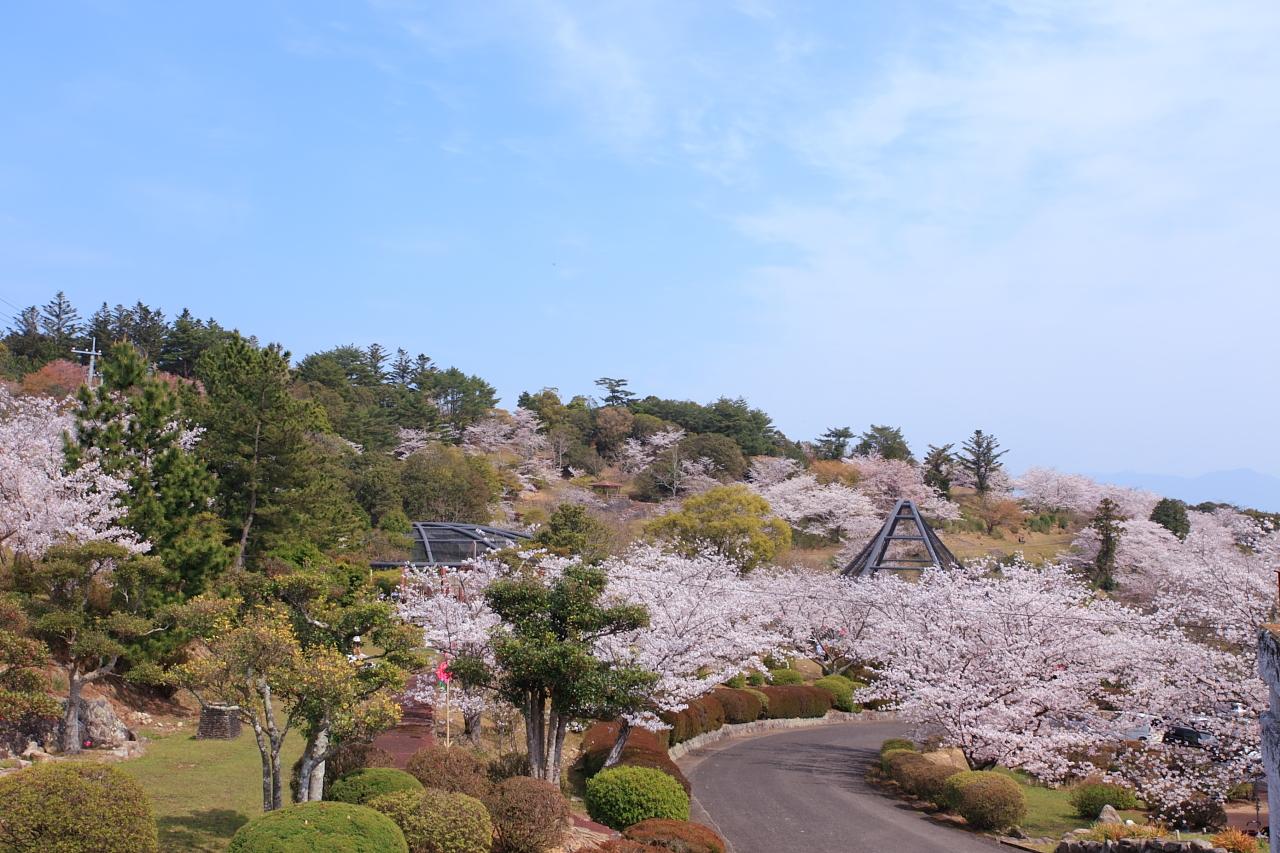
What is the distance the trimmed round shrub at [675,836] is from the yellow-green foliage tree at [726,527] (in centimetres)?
3075

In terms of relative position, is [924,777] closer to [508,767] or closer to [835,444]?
[508,767]

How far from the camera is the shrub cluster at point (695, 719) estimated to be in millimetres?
26297

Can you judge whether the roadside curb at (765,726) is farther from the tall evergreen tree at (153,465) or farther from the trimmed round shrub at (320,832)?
the trimmed round shrub at (320,832)

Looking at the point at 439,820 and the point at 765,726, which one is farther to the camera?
the point at 765,726

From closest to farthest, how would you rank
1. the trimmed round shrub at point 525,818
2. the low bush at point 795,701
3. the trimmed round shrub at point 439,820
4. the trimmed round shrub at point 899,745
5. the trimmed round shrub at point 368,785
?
→ the trimmed round shrub at point 439,820, the trimmed round shrub at point 368,785, the trimmed round shrub at point 525,818, the trimmed round shrub at point 899,745, the low bush at point 795,701

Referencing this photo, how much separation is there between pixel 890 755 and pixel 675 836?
12.2m

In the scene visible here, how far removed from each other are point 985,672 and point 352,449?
41643 millimetres

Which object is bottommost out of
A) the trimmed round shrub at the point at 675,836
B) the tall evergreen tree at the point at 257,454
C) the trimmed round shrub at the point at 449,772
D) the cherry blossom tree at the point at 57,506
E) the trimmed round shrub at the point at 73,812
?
the trimmed round shrub at the point at 675,836

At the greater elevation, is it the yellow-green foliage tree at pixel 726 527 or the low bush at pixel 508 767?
the yellow-green foliage tree at pixel 726 527

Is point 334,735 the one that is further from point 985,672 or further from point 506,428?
point 506,428

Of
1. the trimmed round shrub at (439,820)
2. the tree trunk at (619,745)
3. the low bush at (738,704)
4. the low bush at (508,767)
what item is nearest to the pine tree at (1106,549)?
the low bush at (738,704)

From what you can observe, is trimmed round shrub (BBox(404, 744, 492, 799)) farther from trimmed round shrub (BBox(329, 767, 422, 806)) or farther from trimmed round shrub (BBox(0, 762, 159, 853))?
trimmed round shrub (BBox(0, 762, 159, 853))

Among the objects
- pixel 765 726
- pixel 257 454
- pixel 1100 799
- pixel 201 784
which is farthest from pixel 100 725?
pixel 765 726

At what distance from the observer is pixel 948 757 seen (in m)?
24.6
